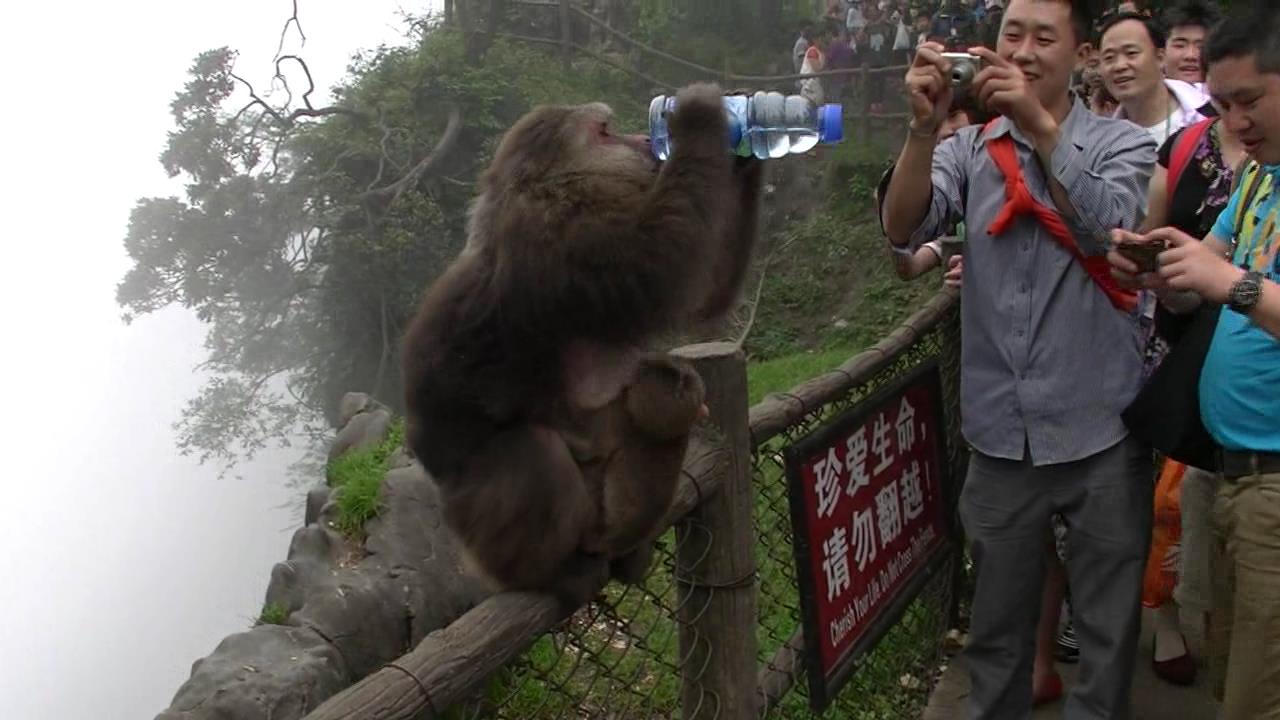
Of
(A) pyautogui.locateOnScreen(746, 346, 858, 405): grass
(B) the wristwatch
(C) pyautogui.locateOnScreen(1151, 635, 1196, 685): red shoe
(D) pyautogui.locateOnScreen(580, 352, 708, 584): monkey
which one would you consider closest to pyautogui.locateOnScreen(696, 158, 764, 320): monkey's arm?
(D) pyautogui.locateOnScreen(580, 352, 708, 584): monkey

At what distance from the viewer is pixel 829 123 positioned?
235 centimetres

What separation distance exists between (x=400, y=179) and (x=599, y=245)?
9.28 metres

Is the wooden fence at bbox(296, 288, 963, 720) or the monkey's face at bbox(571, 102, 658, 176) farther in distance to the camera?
the monkey's face at bbox(571, 102, 658, 176)

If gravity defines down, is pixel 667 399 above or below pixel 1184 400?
above

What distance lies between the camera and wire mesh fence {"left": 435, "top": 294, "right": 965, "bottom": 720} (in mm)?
2371

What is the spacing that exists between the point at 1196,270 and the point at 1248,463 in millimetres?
A: 464

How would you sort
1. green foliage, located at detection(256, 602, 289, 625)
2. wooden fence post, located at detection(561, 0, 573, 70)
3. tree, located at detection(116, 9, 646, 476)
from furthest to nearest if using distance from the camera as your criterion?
wooden fence post, located at detection(561, 0, 573, 70) → tree, located at detection(116, 9, 646, 476) → green foliage, located at detection(256, 602, 289, 625)

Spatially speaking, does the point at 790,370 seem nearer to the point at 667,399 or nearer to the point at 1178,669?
the point at 1178,669

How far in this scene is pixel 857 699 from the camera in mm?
3723

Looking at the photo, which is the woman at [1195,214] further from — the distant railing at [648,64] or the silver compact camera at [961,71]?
the distant railing at [648,64]

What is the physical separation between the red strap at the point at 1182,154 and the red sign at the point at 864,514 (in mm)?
860

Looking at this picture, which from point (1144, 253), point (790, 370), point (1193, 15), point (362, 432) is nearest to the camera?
point (1144, 253)

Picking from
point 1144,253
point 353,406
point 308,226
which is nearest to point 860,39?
point 308,226

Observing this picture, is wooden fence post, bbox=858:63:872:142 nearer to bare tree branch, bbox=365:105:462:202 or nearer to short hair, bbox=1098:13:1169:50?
bare tree branch, bbox=365:105:462:202
